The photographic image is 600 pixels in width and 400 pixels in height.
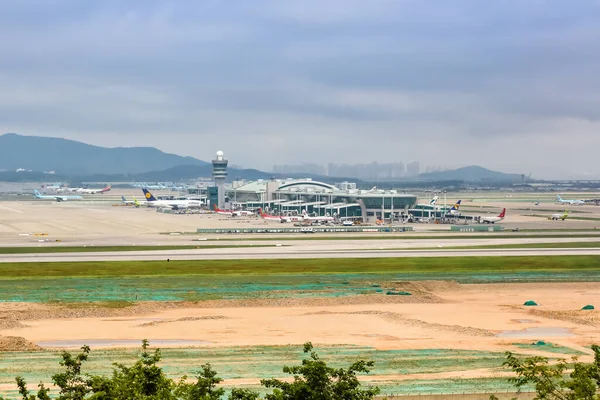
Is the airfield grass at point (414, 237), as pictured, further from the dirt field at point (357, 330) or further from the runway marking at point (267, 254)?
the dirt field at point (357, 330)

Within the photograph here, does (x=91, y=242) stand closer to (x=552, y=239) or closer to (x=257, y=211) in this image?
(x=552, y=239)

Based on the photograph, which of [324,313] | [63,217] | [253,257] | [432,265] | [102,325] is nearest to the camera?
[102,325]

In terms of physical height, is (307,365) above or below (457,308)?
above

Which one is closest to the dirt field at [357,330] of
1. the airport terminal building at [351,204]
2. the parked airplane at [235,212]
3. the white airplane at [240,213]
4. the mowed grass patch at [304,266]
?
the mowed grass patch at [304,266]

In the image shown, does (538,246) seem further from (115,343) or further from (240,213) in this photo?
(240,213)

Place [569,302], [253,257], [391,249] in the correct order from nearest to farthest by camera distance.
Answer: [569,302]
[253,257]
[391,249]

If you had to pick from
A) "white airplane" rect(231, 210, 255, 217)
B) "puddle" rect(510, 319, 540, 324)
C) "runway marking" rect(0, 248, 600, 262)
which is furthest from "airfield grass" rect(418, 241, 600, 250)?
"white airplane" rect(231, 210, 255, 217)

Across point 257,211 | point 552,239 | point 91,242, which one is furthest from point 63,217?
point 552,239
